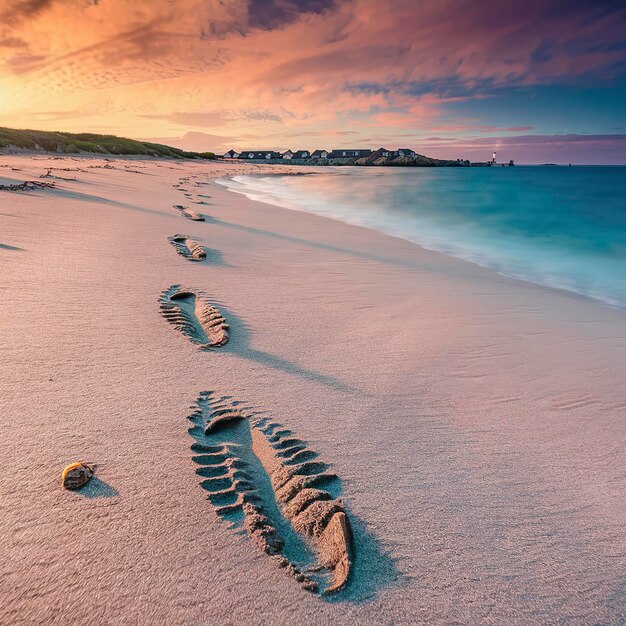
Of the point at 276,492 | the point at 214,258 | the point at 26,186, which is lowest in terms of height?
the point at 276,492

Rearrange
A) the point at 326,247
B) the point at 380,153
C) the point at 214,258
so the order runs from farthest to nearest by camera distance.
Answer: the point at 380,153, the point at 326,247, the point at 214,258

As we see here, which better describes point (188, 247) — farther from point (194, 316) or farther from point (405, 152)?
point (405, 152)

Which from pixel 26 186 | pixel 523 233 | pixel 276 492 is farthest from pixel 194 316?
pixel 523 233

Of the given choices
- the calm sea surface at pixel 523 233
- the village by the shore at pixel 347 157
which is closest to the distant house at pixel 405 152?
the village by the shore at pixel 347 157

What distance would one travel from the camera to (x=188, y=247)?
18.0ft

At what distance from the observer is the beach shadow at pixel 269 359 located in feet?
8.27

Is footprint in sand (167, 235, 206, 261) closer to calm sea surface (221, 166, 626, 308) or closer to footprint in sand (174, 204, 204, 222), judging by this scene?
footprint in sand (174, 204, 204, 222)

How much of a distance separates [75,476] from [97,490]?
99mm

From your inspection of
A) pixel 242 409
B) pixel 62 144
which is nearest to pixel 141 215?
pixel 242 409

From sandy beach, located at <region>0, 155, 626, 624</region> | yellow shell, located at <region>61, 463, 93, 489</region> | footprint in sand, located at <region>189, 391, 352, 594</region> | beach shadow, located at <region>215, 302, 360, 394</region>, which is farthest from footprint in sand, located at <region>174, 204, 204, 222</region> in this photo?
yellow shell, located at <region>61, 463, 93, 489</region>

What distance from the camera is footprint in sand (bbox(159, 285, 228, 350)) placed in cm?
295

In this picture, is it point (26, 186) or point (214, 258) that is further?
point (26, 186)

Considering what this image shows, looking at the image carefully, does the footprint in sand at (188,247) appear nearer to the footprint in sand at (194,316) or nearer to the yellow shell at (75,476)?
the footprint in sand at (194,316)

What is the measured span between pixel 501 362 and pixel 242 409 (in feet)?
6.27
